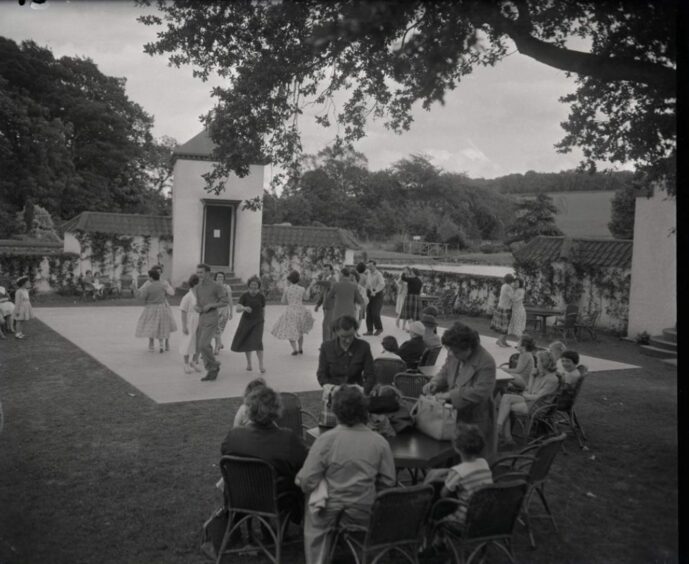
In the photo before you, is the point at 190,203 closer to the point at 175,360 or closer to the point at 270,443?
the point at 175,360

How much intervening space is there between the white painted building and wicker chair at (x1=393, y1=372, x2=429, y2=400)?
17020 millimetres

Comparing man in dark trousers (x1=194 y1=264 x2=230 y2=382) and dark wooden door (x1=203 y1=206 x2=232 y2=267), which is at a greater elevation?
dark wooden door (x1=203 y1=206 x2=232 y2=267)

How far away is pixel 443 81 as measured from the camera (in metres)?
6.46

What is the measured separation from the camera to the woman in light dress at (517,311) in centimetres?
1466

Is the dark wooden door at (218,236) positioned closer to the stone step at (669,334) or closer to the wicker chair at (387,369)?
the stone step at (669,334)

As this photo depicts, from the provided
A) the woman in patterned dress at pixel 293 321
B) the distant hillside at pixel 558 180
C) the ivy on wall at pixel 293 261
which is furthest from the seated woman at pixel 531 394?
the ivy on wall at pixel 293 261

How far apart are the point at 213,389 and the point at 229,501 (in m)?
5.17

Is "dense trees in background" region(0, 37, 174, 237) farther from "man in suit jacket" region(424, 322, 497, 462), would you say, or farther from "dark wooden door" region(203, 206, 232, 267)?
"man in suit jacket" region(424, 322, 497, 462)

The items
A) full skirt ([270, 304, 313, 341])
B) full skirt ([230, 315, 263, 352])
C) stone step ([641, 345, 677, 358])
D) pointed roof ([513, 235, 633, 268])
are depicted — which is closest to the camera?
full skirt ([230, 315, 263, 352])

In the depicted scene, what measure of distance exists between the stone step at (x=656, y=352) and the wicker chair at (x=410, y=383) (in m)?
9.71

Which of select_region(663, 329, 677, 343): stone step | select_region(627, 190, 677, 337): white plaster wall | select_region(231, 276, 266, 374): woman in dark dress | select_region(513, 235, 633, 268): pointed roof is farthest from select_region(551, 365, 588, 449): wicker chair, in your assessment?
select_region(513, 235, 633, 268): pointed roof

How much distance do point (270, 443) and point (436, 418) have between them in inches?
52.3

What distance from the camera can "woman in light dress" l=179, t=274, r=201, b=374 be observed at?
406 inches

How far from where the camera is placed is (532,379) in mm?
7938
